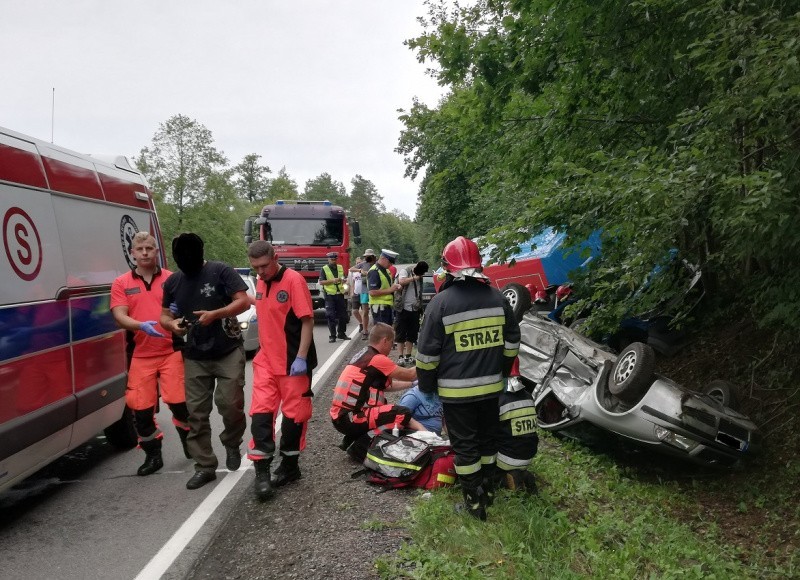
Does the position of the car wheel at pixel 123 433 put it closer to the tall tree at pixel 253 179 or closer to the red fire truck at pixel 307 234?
the red fire truck at pixel 307 234

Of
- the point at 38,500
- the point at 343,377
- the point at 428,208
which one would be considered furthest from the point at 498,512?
the point at 428,208

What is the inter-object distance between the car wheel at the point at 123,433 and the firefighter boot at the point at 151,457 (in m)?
0.66

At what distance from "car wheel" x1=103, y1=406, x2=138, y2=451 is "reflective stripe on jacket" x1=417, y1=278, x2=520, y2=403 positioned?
316cm

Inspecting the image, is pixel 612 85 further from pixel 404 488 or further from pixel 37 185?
pixel 37 185

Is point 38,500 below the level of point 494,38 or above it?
below

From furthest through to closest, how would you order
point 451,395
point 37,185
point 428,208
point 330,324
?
point 428,208 → point 330,324 → point 37,185 → point 451,395

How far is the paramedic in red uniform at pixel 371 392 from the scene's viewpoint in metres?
4.75

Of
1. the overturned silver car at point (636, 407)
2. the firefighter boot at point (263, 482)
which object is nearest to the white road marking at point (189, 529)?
the firefighter boot at point (263, 482)

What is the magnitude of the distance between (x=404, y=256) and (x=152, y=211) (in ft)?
328

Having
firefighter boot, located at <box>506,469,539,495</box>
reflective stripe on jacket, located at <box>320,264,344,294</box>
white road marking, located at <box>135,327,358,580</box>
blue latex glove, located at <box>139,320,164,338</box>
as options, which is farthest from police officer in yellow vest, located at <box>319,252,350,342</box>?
firefighter boot, located at <box>506,469,539,495</box>

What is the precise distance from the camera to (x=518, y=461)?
154 inches

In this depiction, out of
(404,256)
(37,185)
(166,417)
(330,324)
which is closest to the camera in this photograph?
(37,185)

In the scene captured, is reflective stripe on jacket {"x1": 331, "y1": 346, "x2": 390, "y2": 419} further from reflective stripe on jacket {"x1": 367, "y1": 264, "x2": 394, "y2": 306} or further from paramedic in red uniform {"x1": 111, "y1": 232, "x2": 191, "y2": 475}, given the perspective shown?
reflective stripe on jacket {"x1": 367, "y1": 264, "x2": 394, "y2": 306}

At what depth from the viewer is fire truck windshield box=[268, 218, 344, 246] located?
650 inches
